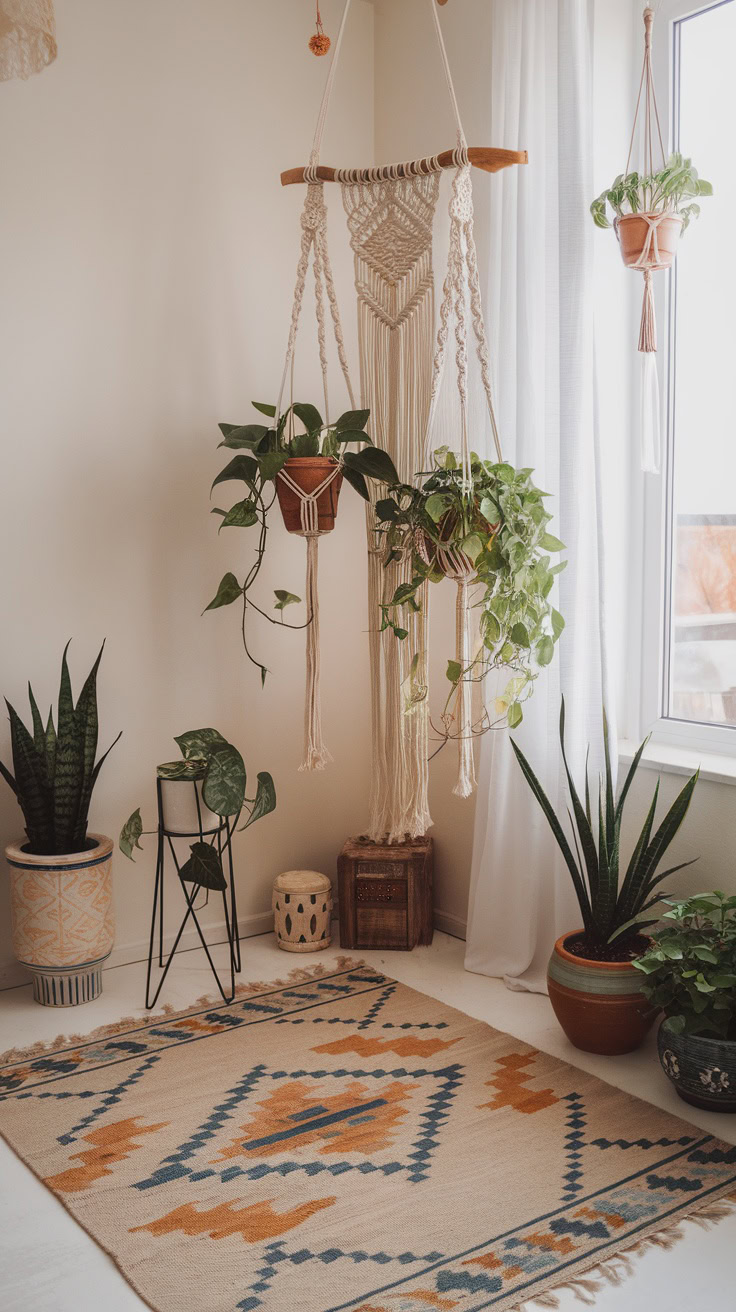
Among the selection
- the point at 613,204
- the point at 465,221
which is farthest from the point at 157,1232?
the point at 613,204

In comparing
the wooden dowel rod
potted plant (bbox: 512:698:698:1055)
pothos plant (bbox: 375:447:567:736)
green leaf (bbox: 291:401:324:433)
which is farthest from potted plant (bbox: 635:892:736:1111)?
the wooden dowel rod

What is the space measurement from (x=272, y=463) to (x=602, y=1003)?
57.1 inches

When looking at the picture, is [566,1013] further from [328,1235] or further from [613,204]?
[613,204]

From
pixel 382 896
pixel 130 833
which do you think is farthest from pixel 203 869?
pixel 382 896

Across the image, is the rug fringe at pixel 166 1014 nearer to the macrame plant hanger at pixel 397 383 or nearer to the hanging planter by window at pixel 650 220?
the macrame plant hanger at pixel 397 383

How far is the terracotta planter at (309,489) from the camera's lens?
2.72 meters

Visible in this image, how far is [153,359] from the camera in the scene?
311 cm

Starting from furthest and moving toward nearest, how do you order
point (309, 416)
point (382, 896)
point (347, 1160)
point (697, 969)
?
point (382, 896)
point (309, 416)
point (697, 969)
point (347, 1160)

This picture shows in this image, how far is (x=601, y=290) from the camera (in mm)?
2838

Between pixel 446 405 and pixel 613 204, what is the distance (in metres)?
0.61

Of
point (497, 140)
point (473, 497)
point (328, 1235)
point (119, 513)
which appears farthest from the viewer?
point (119, 513)

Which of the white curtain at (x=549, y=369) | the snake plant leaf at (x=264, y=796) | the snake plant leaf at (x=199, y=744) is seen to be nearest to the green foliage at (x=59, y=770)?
the snake plant leaf at (x=199, y=744)

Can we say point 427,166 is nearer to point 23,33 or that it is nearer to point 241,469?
point 241,469

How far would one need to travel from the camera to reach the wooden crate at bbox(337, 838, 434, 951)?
3193mm
